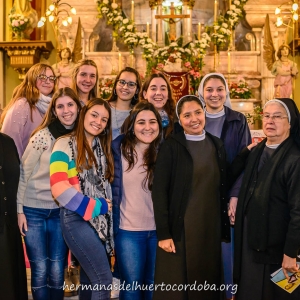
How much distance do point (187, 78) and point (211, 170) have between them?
5029mm

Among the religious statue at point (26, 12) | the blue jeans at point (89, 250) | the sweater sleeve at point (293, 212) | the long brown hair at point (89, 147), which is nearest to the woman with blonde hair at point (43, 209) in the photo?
the long brown hair at point (89, 147)

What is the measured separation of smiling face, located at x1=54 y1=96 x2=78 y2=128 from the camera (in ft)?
10.4

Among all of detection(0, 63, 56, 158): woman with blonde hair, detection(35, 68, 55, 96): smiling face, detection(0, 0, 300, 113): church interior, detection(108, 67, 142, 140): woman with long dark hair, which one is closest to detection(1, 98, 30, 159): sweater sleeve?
detection(0, 63, 56, 158): woman with blonde hair

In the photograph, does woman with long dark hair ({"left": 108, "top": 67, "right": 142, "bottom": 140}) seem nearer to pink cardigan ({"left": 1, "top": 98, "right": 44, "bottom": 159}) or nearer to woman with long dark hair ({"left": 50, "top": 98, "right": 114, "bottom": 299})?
pink cardigan ({"left": 1, "top": 98, "right": 44, "bottom": 159})

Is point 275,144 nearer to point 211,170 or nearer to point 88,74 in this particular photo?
point 211,170

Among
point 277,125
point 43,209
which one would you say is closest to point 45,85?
point 43,209

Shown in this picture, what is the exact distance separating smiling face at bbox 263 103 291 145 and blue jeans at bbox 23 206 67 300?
1439 millimetres

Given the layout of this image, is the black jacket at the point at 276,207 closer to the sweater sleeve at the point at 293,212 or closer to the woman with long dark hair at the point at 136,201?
the sweater sleeve at the point at 293,212

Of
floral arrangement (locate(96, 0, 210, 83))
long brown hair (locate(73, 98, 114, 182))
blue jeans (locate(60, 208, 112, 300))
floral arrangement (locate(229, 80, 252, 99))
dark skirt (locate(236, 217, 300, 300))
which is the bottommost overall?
dark skirt (locate(236, 217, 300, 300))

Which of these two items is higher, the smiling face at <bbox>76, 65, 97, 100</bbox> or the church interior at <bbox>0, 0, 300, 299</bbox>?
the church interior at <bbox>0, 0, 300, 299</bbox>

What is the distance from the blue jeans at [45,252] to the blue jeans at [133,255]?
1.43 ft

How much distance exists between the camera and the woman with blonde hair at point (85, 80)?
387 centimetres

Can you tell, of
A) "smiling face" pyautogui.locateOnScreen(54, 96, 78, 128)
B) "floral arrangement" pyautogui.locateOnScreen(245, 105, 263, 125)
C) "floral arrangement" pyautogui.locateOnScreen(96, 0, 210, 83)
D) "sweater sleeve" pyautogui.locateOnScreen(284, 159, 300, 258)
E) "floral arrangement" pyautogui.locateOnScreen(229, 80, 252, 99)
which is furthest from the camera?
"floral arrangement" pyautogui.locateOnScreen(229, 80, 252, 99)

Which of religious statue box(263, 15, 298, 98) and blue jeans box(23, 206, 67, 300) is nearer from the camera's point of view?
blue jeans box(23, 206, 67, 300)
